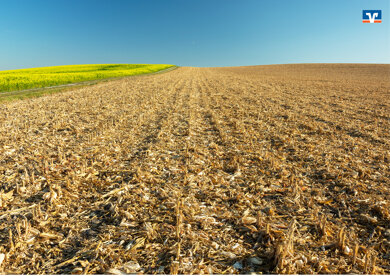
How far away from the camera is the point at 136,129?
30.1ft

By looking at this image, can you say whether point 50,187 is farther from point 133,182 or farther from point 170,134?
point 170,134

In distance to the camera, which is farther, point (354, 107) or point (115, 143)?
point (354, 107)

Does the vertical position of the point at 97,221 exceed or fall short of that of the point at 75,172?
it falls short

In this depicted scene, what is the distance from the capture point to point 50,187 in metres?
4.60

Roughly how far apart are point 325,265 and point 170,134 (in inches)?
255

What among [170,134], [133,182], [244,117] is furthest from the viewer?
[244,117]

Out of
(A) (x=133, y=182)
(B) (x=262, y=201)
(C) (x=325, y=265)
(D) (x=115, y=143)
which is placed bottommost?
(C) (x=325, y=265)

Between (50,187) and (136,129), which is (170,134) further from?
(50,187)

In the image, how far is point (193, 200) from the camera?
4.44m

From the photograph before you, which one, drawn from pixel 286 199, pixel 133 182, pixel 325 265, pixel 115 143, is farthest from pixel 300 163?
pixel 115 143

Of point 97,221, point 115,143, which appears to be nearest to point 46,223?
point 97,221

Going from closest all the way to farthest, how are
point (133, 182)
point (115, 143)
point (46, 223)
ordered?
point (46, 223), point (133, 182), point (115, 143)

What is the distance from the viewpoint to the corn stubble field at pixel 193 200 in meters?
3.16

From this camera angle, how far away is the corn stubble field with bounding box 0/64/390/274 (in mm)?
3164
